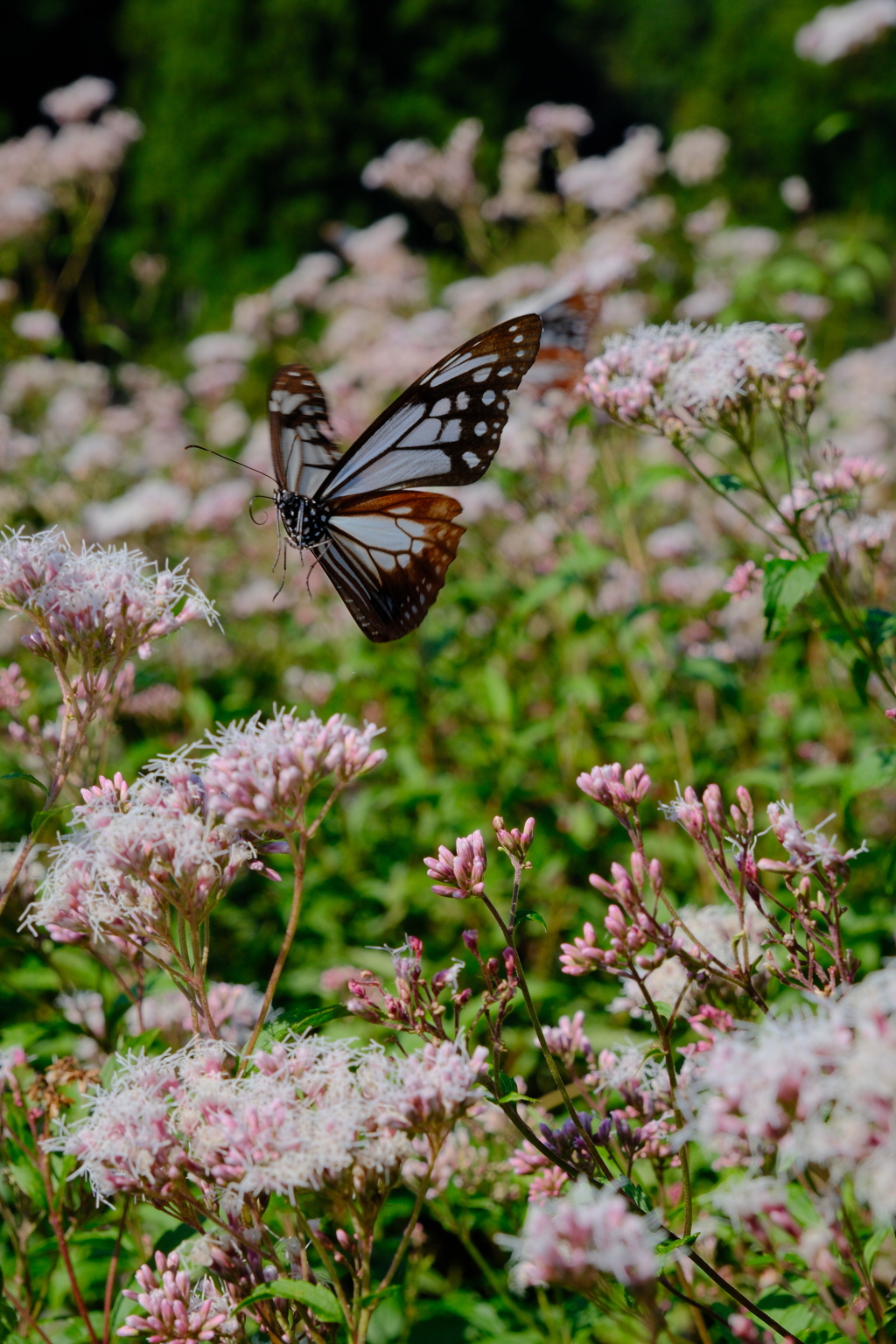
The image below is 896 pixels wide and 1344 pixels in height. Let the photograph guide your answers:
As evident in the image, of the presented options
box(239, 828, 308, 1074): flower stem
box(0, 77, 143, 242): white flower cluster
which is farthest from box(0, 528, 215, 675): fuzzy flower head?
box(0, 77, 143, 242): white flower cluster

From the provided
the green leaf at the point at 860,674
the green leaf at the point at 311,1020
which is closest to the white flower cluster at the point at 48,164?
the green leaf at the point at 860,674

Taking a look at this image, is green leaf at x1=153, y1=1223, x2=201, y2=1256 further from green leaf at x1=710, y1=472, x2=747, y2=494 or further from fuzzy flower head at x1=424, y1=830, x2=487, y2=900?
green leaf at x1=710, y1=472, x2=747, y2=494

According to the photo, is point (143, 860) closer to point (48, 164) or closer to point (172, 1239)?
point (172, 1239)

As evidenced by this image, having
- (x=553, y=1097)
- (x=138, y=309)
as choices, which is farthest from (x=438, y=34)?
(x=553, y=1097)

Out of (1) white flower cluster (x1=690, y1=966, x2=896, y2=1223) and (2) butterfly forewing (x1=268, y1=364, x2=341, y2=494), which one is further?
(2) butterfly forewing (x1=268, y1=364, x2=341, y2=494)

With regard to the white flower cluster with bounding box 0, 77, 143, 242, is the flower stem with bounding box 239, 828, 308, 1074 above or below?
below

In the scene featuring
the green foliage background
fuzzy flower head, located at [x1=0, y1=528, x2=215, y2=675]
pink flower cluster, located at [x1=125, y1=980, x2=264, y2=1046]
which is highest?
the green foliage background

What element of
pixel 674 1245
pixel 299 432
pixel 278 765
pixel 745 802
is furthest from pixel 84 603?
pixel 674 1245
